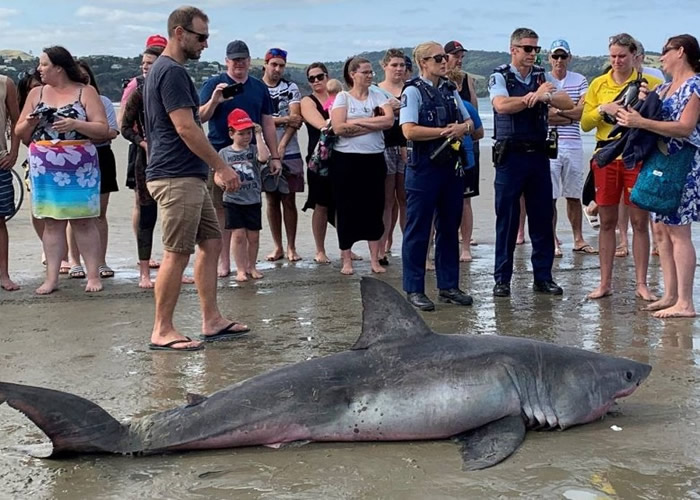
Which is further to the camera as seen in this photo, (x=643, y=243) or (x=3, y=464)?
(x=643, y=243)

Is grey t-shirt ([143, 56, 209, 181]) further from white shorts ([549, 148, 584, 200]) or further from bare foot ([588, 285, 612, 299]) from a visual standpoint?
white shorts ([549, 148, 584, 200])

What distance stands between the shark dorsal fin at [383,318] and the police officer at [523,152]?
12.1 ft

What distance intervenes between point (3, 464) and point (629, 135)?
18.2ft

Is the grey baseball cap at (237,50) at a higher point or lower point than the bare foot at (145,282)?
higher

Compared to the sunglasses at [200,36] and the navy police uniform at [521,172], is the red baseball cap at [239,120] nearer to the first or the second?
the sunglasses at [200,36]

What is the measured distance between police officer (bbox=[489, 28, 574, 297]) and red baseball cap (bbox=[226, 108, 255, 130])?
2422 millimetres

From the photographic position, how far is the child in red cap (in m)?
9.38

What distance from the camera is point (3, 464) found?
4.70m

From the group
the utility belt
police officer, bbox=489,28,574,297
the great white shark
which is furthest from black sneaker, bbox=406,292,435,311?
the great white shark

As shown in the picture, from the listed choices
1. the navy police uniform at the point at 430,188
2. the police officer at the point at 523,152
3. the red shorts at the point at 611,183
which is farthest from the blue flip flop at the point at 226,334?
the red shorts at the point at 611,183

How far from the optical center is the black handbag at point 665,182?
7.59 metres

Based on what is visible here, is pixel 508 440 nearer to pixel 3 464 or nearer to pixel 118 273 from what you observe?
pixel 3 464

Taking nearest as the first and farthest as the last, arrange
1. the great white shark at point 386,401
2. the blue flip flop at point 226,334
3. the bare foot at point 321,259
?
the great white shark at point 386,401 → the blue flip flop at point 226,334 → the bare foot at point 321,259

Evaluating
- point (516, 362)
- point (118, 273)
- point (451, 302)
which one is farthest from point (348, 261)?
point (516, 362)
